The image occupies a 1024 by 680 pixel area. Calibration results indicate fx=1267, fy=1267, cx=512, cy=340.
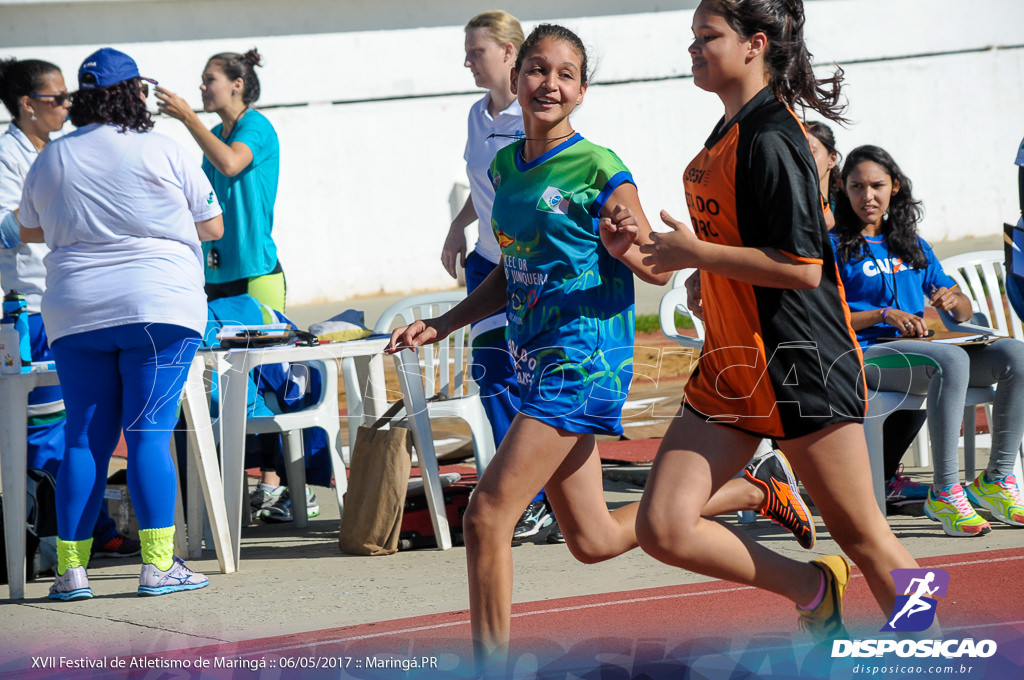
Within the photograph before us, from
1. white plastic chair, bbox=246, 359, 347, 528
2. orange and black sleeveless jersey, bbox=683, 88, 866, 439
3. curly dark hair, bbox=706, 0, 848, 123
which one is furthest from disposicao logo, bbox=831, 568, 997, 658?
white plastic chair, bbox=246, 359, 347, 528

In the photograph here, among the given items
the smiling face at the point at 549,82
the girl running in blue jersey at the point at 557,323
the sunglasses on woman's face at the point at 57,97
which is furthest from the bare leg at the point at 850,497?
the sunglasses on woman's face at the point at 57,97

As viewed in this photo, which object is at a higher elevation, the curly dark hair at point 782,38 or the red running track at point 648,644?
the curly dark hair at point 782,38

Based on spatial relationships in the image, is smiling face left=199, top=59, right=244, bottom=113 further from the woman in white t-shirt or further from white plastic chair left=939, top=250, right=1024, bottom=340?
white plastic chair left=939, top=250, right=1024, bottom=340

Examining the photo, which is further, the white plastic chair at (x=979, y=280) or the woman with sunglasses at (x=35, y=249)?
the white plastic chair at (x=979, y=280)

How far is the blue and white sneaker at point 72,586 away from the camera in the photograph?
5164mm

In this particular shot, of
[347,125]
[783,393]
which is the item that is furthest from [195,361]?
[347,125]

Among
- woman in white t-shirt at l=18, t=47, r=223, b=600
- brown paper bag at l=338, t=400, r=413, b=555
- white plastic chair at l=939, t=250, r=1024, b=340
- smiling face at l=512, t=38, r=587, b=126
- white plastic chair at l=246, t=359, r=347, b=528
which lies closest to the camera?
smiling face at l=512, t=38, r=587, b=126

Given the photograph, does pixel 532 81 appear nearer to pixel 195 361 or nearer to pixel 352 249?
pixel 195 361

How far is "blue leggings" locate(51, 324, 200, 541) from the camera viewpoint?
513cm

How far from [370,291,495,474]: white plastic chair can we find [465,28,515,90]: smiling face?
3.37ft

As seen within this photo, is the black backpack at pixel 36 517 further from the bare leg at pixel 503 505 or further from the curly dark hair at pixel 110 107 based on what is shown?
the bare leg at pixel 503 505

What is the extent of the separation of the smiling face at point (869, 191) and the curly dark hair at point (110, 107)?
3.23 metres

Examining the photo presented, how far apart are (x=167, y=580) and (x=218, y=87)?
288 cm

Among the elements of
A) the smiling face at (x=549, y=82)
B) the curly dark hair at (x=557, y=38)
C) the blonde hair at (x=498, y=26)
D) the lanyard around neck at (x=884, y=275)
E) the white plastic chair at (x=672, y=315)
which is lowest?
the white plastic chair at (x=672, y=315)
